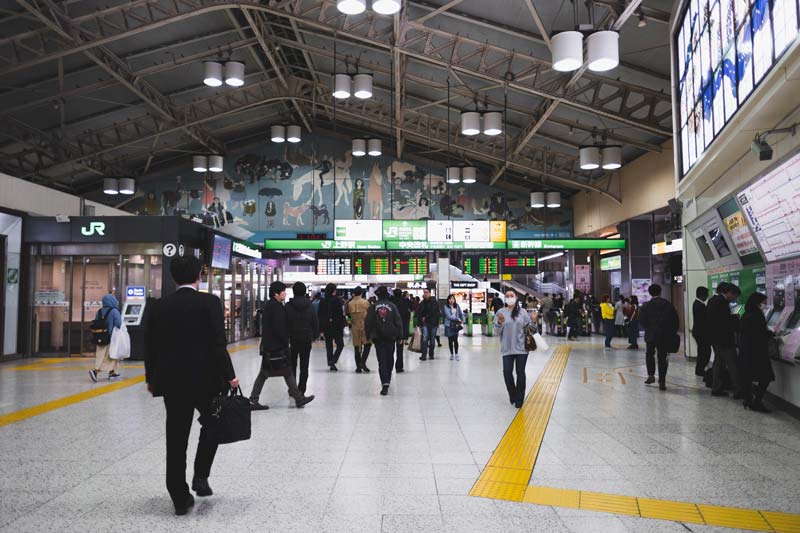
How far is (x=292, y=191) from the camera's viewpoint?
2625cm

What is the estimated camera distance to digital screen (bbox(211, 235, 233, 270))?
664 inches

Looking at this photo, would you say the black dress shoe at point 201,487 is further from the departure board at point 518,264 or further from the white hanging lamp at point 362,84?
the departure board at point 518,264

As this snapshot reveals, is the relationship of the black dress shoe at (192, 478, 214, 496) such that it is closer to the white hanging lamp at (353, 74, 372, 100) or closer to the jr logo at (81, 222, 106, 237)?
the jr logo at (81, 222, 106, 237)

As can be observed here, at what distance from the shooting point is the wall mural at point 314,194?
26125 mm

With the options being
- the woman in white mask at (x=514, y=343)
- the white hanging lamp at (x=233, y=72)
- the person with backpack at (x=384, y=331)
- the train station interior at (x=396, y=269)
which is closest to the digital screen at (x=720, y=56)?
the train station interior at (x=396, y=269)

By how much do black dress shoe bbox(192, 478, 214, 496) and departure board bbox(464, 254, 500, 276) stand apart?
1913 centimetres

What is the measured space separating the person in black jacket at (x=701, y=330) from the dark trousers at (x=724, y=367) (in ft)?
0.74

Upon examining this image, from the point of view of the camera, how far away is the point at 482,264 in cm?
2280

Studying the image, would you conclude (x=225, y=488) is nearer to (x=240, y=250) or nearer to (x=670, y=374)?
(x=670, y=374)

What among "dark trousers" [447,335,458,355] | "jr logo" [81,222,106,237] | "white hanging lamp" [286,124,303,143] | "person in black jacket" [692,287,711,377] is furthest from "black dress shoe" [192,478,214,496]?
"white hanging lamp" [286,124,303,143]

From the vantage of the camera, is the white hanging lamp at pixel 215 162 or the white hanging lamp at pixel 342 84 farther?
the white hanging lamp at pixel 215 162

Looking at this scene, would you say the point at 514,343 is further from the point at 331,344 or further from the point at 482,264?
the point at 482,264

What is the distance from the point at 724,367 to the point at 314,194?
19902 millimetres

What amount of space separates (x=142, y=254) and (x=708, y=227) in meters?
11.8
